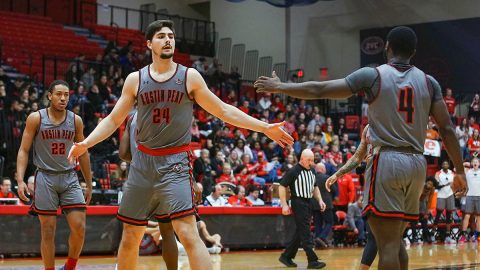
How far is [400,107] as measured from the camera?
658 centimetres

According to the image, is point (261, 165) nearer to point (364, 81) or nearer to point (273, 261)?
point (273, 261)

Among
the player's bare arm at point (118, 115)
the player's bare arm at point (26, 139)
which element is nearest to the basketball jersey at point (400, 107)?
the player's bare arm at point (118, 115)

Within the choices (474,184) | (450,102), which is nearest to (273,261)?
(474,184)

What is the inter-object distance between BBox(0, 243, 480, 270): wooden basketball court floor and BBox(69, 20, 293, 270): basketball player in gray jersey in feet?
18.5

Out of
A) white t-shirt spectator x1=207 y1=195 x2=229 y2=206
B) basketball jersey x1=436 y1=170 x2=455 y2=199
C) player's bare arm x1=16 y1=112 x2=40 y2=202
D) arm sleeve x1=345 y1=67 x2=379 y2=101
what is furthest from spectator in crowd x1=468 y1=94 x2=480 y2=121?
arm sleeve x1=345 y1=67 x2=379 y2=101

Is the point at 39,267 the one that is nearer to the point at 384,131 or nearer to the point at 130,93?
the point at 130,93

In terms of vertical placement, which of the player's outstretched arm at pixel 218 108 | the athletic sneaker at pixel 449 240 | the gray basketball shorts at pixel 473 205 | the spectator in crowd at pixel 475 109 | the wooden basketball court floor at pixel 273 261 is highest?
the spectator in crowd at pixel 475 109

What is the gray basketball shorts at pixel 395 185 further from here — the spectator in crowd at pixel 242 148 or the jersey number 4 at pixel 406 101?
the spectator in crowd at pixel 242 148

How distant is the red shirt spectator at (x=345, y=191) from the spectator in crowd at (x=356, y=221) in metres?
0.24

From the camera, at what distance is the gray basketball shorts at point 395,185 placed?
6.54 meters

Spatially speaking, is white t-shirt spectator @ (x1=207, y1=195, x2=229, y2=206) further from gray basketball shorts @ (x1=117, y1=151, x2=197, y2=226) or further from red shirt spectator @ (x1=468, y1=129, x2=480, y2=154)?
red shirt spectator @ (x1=468, y1=129, x2=480, y2=154)

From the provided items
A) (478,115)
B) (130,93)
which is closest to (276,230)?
(130,93)

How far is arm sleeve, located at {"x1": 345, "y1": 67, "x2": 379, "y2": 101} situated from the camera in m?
6.48

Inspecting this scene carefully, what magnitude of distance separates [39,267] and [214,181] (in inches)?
341
